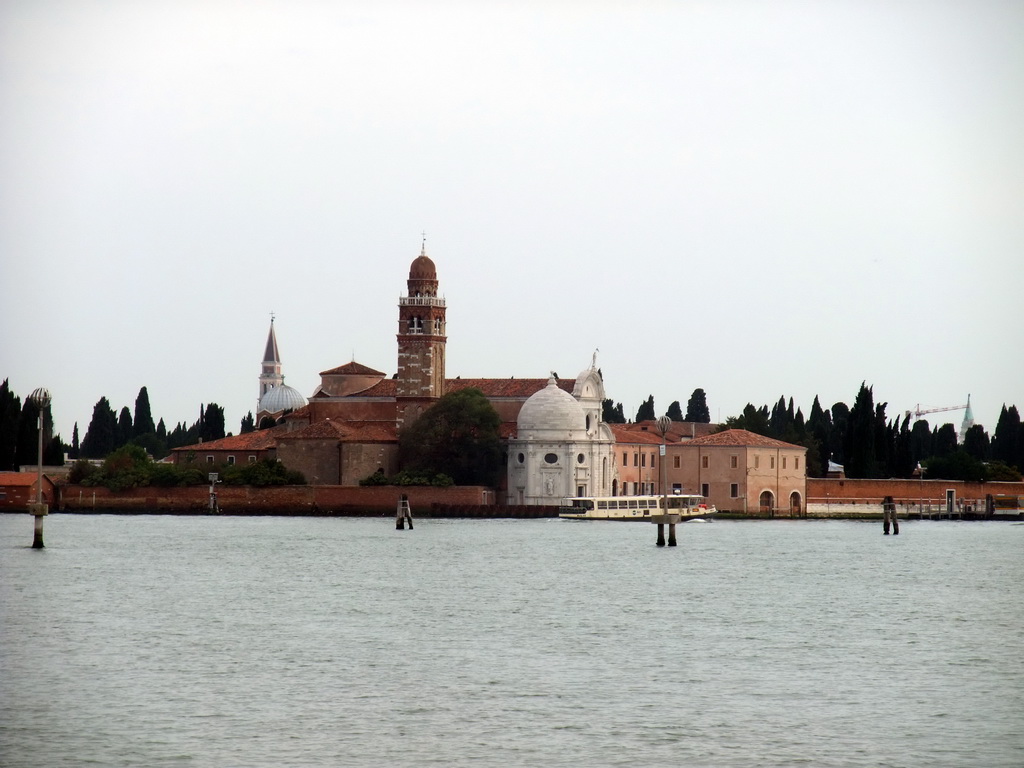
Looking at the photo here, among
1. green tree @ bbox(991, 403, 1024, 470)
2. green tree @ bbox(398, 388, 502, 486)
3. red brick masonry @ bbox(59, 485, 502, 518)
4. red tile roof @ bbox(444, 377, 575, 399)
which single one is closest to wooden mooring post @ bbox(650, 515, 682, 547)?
red brick masonry @ bbox(59, 485, 502, 518)

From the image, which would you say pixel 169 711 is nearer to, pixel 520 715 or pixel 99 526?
pixel 520 715

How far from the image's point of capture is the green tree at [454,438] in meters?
66.4

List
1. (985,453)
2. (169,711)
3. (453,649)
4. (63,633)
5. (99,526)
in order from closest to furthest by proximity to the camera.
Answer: (169,711)
(453,649)
(63,633)
(99,526)
(985,453)

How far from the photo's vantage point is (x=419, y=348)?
227ft

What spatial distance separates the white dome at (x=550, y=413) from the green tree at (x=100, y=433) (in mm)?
29777

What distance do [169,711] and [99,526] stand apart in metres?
43.5

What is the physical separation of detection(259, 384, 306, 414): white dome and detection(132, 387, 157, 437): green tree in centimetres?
638

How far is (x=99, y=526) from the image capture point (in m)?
58.2

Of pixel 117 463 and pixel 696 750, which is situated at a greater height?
pixel 117 463

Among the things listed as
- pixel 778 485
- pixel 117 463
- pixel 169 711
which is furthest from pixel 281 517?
pixel 169 711

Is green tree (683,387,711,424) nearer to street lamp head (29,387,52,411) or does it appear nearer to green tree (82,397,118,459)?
green tree (82,397,118,459)

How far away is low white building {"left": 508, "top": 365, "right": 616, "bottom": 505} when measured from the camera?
224 feet

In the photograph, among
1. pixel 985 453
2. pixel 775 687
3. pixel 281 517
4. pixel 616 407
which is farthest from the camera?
pixel 616 407

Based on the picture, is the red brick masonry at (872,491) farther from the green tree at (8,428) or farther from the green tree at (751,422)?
the green tree at (8,428)
